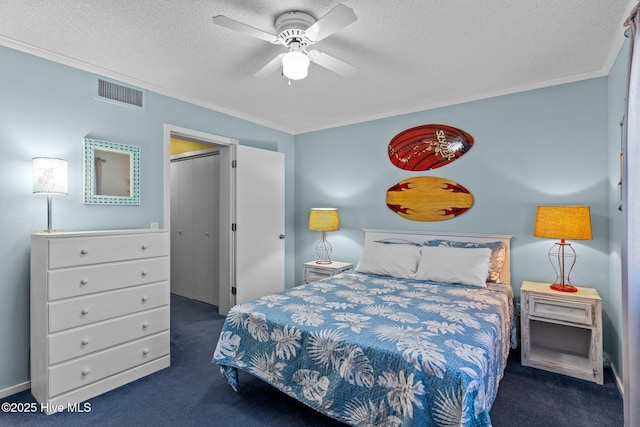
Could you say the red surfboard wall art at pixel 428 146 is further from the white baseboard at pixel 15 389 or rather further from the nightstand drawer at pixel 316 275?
the white baseboard at pixel 15 389

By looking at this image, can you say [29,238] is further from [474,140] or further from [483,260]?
[474,140]

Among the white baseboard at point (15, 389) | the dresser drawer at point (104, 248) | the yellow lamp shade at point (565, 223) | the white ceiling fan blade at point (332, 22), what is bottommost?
the white baseboard at point (15, 389)

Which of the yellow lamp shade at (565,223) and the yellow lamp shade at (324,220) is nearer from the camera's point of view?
the yellow lamp shade at (565,223)

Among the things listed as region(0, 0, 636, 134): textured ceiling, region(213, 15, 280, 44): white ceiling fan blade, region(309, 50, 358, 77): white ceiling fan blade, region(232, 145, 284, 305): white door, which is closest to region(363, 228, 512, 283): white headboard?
region(232, 145, 284, 305): white door

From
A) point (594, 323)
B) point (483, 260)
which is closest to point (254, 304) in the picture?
point (483, 260)

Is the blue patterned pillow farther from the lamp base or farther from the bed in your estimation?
the lamp base

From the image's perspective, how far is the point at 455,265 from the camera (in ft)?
9.68

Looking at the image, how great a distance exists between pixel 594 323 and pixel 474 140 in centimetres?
188

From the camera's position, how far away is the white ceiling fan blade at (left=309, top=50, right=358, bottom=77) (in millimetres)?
2223

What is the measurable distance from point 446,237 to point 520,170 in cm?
95

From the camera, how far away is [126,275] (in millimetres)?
2496

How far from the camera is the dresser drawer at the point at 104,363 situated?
83.7 inches

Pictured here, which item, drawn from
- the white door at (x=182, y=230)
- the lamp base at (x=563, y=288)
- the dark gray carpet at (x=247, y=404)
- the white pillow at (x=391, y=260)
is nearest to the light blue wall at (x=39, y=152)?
the dark gray carpet at (x=247, y=404)

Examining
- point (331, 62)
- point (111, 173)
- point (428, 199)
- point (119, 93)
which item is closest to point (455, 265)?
point (428, 199)
